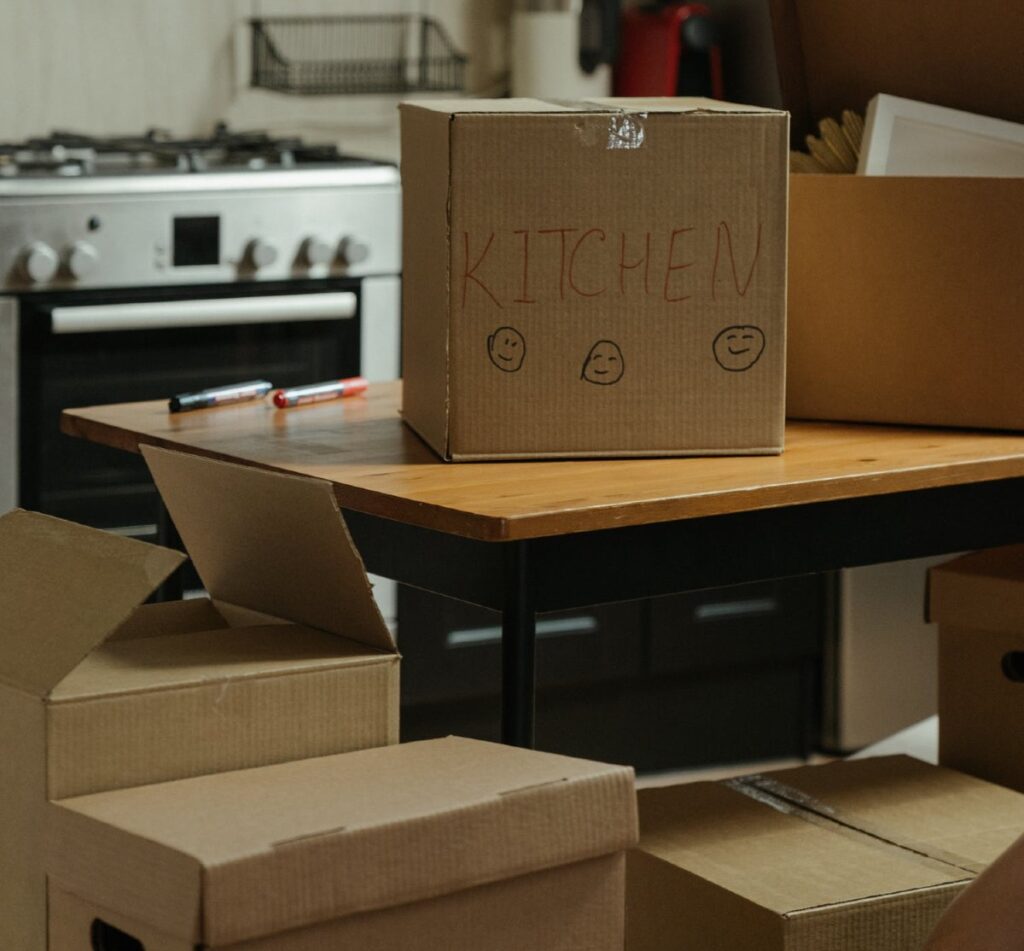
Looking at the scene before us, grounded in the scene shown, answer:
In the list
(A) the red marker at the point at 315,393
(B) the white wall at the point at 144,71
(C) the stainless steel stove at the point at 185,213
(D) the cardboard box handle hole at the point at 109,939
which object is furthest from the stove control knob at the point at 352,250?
(D) the cardboard box handle hole at the point at 109,939

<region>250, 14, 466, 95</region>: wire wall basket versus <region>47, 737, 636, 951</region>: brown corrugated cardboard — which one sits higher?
<region>250, 14, 466, 95</region>: wire wall basket

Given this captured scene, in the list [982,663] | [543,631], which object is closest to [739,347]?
[982,663]

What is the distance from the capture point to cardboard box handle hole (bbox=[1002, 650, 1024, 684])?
83.1 inches

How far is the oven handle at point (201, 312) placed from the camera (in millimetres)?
2742

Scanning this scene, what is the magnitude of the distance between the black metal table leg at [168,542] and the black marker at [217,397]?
0.10 meters

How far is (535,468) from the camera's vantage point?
1603 mm

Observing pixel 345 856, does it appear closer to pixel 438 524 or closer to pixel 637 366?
pixel 438 524

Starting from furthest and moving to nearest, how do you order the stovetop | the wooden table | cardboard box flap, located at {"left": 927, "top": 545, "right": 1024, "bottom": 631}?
1. the stovetop
2. cardboard box flap, located at {"left": 927, "top": 545, "right": 1024, "bottom": 631}
3. the wooden table

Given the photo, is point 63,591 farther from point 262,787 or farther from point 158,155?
point 158,155

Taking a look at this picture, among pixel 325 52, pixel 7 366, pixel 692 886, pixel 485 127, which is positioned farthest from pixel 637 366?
pixel 325 52

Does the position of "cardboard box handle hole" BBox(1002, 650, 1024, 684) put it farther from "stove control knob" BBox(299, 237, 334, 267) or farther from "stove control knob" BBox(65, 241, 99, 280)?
"stove control knob" BBox(65, 241, 99, 280)

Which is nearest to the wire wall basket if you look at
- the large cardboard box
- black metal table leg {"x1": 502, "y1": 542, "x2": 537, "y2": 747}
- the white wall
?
the white wall

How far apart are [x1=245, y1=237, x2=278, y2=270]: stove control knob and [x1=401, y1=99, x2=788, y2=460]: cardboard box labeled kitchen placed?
→ 4.20 ft

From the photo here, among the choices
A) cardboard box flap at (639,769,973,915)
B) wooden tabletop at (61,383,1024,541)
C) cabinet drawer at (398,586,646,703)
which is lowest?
cabinet drawer at (398,586,646,703)
